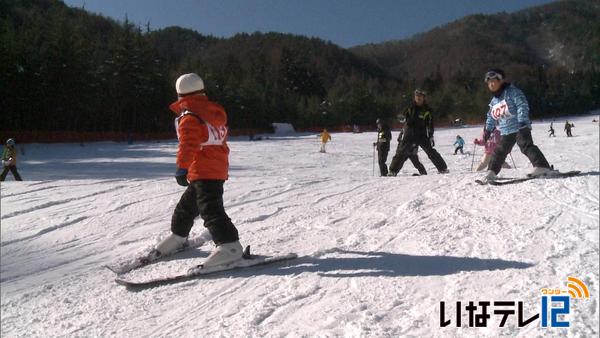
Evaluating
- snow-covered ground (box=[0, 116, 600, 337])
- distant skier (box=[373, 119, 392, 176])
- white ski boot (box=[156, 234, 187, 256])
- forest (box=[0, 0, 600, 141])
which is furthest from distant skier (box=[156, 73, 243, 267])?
forest (box=[0, 0, 600, 141])

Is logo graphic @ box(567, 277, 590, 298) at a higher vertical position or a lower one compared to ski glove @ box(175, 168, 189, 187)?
lower

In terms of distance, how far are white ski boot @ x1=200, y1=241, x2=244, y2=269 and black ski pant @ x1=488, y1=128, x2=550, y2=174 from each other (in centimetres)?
397

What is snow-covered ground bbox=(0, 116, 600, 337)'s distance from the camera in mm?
2904

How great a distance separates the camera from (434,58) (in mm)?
176500

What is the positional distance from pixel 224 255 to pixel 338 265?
3.21 feet

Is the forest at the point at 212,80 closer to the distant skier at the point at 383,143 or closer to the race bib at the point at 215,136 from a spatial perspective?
the distant skier at the point at 383,143

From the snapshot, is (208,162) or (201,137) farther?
(208,162)

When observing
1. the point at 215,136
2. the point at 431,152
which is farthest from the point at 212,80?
the point at 215,136

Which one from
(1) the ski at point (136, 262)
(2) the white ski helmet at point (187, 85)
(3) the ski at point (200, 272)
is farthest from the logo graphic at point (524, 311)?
(1) the ski at point (136, 262)

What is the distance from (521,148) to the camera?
20.7ft

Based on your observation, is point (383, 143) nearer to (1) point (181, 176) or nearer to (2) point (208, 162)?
(2) point (208, 162)

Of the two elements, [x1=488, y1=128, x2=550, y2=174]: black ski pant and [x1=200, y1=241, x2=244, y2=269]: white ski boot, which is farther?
[x1=488, y1=128, x2=550, y2=174]: black ski pant

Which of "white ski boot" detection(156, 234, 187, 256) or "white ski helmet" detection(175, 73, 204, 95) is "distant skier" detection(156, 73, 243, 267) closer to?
"white ski helmet" detection(175, 73, 204, 95)

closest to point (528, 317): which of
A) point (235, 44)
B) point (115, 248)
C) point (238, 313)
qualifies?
point (238, 313)
